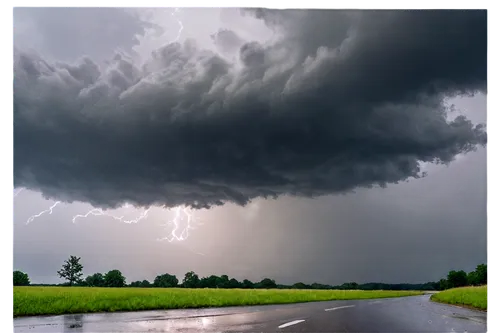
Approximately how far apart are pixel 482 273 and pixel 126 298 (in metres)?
9.53

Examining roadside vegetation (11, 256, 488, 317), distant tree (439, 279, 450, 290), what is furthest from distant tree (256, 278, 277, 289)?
distant tree (439, 279, 450, 290)

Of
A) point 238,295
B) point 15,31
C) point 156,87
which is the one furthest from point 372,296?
point 15,31

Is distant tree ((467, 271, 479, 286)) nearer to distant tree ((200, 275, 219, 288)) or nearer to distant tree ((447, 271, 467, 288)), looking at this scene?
distant tree ((447, 271, 467, 288))

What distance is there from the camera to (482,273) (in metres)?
12.9

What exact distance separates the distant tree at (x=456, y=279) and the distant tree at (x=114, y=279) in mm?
9127

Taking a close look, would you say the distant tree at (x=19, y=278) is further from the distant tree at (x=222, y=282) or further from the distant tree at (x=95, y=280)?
the distant tree at (x=222, y=282)

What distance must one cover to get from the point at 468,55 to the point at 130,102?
30.0 ft

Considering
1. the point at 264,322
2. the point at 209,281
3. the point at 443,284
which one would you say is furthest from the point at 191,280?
the point at 443,284

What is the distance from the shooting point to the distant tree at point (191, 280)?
1299 centimetres

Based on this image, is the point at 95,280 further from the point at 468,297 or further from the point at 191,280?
the point at 468,297

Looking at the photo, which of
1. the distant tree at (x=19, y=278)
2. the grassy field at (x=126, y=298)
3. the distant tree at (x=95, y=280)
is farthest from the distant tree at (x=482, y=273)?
the distant tree at (x=19, y=278)

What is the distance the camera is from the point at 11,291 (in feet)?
38.0

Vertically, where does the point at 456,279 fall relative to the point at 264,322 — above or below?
above

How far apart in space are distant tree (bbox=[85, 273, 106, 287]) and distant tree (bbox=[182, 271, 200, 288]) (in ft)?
7.07
